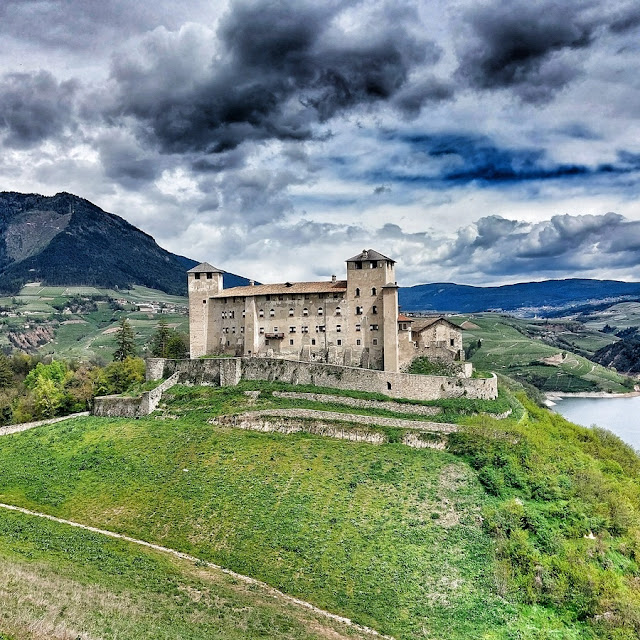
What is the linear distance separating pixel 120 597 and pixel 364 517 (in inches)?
589

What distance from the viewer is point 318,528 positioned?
3441 centimetres

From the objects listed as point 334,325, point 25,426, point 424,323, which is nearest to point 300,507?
point 334,325

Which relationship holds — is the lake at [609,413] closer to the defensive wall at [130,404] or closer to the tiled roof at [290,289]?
the tiled roof at [290,289]

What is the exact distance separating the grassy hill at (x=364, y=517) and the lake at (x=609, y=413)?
5461 cm

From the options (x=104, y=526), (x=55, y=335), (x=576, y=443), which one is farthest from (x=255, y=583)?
(x=55, y=335)

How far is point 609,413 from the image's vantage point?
4707 inches

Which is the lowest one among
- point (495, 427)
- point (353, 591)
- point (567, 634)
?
point (567, 634)

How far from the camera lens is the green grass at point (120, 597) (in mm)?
21984

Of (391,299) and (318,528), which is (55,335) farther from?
(318,528)

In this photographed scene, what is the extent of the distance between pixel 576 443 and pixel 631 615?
79.0 feet

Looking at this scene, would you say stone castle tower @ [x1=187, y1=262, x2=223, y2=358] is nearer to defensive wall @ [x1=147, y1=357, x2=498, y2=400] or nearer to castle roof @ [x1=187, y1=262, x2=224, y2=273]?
castle roof @ [x1=187, y1=262, x2=224, y2=273]

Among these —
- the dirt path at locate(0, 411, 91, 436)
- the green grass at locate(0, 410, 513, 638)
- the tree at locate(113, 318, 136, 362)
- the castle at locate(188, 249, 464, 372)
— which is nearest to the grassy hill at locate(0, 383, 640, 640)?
the green grass at locate(0, 410, 513, 638)

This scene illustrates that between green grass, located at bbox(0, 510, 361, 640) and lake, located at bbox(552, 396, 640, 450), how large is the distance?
7579 centimetres

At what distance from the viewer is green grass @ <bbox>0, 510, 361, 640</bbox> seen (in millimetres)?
21984
